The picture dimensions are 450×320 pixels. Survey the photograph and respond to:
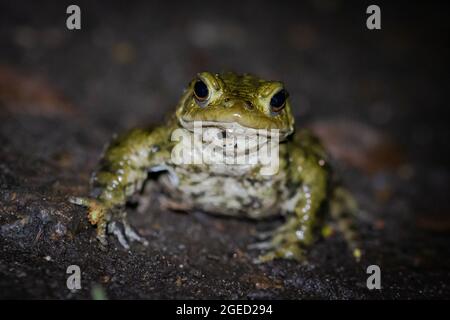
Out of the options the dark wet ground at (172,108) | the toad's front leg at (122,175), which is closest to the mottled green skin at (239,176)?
the toad's front leg at (122,175)

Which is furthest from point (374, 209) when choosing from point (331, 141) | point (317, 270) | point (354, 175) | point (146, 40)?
point (146, 40)

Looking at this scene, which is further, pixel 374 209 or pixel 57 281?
pixel 374 209

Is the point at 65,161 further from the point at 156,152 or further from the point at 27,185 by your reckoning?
the point at 156,152

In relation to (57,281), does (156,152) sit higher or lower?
higher

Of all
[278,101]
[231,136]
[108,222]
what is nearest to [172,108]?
[231,136]

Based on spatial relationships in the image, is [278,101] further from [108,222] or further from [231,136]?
[108,222]

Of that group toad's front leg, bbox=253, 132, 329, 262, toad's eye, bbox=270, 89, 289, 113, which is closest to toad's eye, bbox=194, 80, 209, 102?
toad's eye, bbox=270, 89, 289, 113
